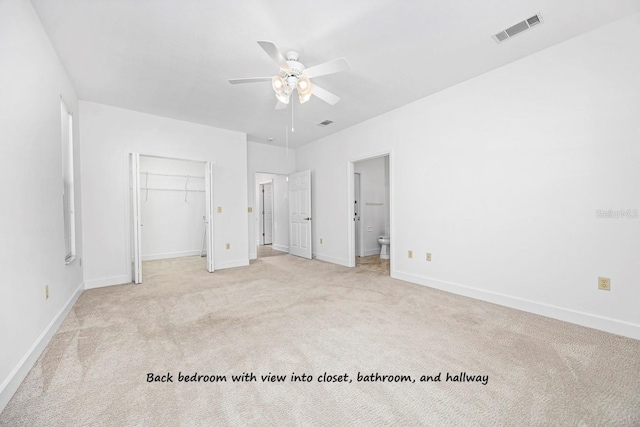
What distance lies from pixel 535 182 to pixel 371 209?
3816 millimetres

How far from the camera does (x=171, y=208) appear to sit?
6285 mm

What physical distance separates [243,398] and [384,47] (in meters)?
3.09

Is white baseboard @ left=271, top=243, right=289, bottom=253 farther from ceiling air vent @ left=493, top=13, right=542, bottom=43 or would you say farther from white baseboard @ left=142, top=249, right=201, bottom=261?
ceiling air vent @ left=493, top=13, right=542, bottom=43

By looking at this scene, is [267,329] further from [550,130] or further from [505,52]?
[505,52]

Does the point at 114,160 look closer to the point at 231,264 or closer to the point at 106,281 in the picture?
the point at 106,281

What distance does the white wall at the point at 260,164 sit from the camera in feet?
19.6

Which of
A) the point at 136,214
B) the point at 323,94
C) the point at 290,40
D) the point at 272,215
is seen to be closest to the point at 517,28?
the point at 323,94

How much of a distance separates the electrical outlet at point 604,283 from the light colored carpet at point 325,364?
16.2 inches

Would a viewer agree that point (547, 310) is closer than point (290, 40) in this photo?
No

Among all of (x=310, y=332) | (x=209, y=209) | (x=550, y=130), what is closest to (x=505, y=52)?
(x=550, y=130)

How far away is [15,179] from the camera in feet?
5.80

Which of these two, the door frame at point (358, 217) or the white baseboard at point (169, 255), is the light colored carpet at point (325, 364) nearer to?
the white baseboard at point (169, 255)

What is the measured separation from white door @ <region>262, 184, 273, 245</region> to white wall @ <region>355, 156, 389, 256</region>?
3209mm

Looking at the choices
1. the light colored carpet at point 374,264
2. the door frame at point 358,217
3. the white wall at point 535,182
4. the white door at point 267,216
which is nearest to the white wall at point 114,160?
the door frame at point 358,217
